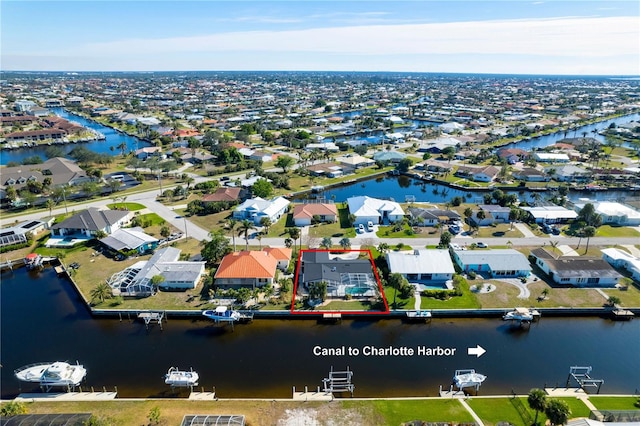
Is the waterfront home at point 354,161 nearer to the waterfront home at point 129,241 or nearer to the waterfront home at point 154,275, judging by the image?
the waterfront home at point 129,241

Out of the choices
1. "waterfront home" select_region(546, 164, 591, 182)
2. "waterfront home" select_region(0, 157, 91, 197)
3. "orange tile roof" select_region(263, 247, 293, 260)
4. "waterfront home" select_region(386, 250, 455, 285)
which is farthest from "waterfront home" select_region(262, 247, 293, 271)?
"waterfront home" select_region(546, 164, 591, 182)

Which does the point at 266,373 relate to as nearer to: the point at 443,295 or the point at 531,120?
the point at 443,295

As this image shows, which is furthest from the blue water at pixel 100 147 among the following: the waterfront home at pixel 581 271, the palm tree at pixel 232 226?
the waterfront home at pixel 581 271

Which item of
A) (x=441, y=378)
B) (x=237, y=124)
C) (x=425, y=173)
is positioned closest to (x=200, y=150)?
(x=237, y=124)

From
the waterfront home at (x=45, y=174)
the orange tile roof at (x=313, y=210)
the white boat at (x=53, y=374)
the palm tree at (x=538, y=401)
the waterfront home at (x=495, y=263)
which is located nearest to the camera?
the palm tree at (x=538, y=401)

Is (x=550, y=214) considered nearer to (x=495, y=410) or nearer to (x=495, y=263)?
(x=495, y=263)
